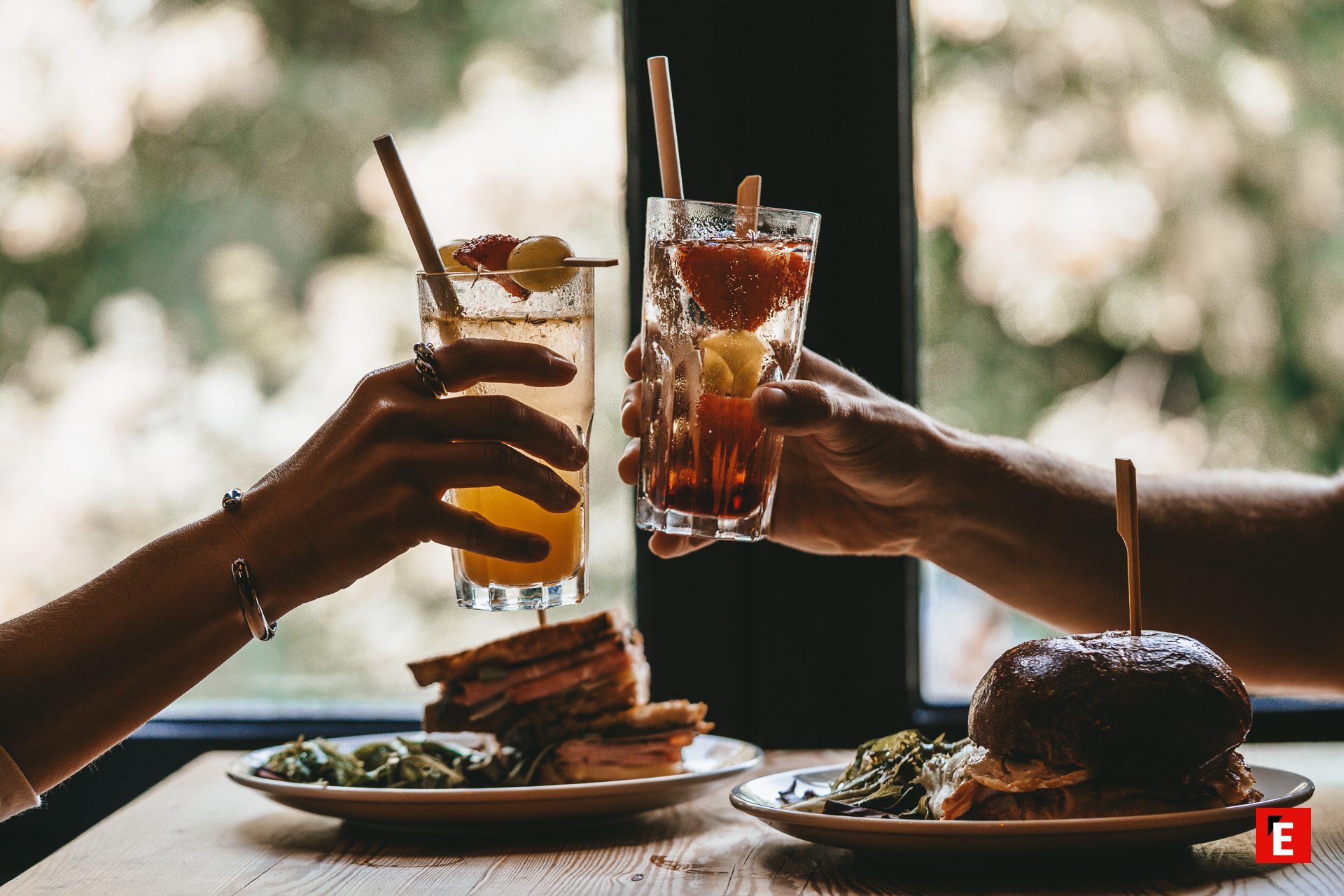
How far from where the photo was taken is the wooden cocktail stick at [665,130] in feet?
5.39

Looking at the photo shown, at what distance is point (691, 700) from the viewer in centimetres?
284

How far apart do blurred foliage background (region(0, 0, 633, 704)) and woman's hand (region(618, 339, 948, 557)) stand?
32.3 inches

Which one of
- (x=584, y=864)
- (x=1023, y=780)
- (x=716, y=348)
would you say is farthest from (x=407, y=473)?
(x=1023, y=780)

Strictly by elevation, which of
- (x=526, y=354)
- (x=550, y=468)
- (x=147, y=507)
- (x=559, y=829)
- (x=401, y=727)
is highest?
(x=526, y=354)

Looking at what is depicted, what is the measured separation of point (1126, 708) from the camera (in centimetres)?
Answer: 134

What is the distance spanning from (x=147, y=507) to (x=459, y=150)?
112cm

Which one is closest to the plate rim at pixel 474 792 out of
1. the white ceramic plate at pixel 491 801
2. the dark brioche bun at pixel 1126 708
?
the white ceramic plate at pixel 491 801

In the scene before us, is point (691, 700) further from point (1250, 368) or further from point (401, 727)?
point (1250, 368)

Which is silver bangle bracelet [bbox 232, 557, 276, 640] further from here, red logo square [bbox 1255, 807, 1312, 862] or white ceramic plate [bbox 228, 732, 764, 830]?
red logo square [bbox 1255, 807, 1312, 862]

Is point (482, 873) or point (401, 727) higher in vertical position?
point (482, 873)

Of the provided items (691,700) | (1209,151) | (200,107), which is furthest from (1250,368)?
(200,107)

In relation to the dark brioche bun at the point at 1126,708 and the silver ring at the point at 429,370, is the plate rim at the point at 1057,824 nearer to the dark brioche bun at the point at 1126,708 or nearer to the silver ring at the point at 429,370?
the dark brioche bun at the point at 1126,708

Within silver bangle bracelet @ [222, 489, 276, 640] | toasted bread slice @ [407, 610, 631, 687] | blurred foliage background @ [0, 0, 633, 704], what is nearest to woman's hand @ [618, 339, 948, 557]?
toasted bread slice @ [407, 610, 631, 687]

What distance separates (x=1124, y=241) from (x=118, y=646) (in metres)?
2.27
